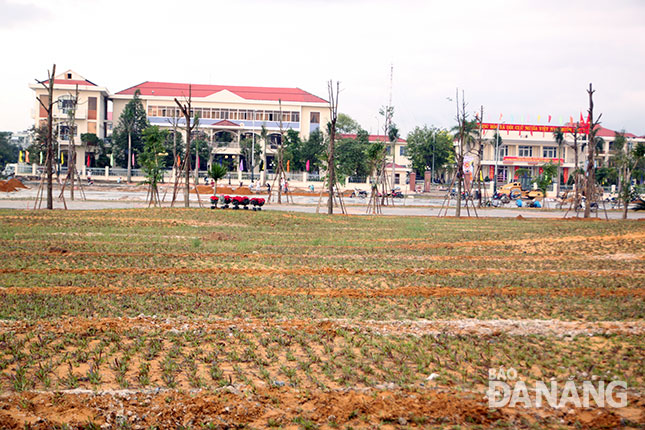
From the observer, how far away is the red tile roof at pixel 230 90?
3000 inches

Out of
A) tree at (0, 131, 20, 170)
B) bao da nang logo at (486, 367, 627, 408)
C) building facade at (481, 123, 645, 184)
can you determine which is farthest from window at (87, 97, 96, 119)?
bao da nang logo at (486, 367, 627, 408)

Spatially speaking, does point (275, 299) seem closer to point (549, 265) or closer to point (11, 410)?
point (11, 410)

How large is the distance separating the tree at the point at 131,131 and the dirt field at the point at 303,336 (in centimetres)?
5591

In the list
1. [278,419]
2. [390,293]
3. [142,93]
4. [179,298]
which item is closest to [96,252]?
[179,298]

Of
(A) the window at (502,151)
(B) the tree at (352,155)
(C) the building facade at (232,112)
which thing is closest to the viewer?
(B) the tree at (352,155)

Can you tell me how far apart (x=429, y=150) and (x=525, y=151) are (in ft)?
41.1

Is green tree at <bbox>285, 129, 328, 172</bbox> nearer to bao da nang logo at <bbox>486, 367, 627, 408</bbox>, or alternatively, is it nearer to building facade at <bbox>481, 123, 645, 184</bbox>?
building facade at <bbox>481, 123, 645, 184</bbox>

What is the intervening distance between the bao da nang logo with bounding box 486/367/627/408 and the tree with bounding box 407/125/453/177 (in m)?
75.1

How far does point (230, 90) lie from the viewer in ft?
260

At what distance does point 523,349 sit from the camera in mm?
6906

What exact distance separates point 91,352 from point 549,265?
10672 mm

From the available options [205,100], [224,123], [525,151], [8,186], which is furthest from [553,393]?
[525,151]

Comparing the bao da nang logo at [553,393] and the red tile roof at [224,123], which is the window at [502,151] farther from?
the bao da nang logo at [553,393]

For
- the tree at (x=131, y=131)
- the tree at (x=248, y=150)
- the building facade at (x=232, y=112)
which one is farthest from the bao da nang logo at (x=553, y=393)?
the building facade at (x=232, y=112)
